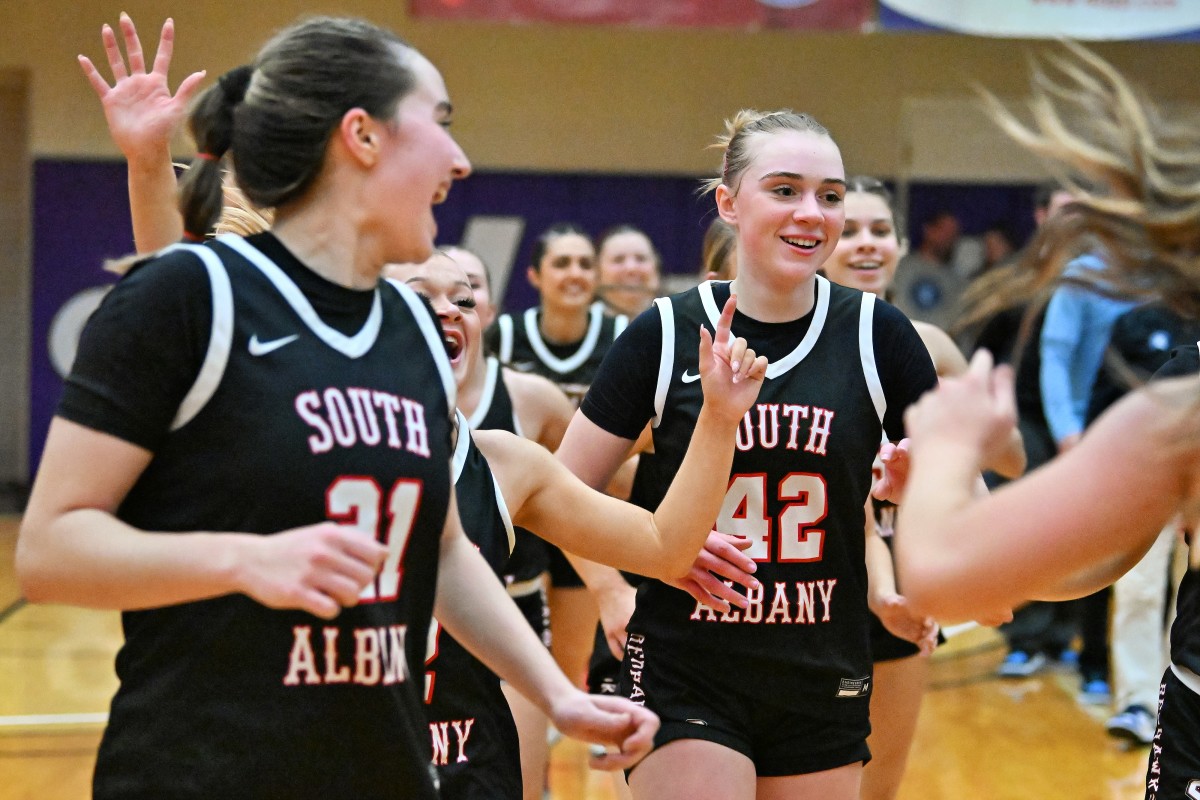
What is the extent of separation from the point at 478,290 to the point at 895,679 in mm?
1726

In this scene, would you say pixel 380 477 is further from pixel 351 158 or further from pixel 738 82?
pixel 738 82

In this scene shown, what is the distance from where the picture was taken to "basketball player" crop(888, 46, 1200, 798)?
5.74 ft

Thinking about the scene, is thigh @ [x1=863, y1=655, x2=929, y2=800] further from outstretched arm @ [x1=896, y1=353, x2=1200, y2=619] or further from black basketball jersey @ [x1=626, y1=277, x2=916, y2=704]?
outstretched arm @ [x1=896, y1=353, x2=1200, y2=619]

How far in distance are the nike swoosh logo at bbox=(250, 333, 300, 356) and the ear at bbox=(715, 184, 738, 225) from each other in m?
1.68

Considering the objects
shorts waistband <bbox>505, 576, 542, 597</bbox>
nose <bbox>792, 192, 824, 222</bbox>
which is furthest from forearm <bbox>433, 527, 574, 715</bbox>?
shorts waistband <bbox>505, 576, 542, 597</bbox>

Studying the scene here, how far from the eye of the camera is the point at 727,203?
344cm

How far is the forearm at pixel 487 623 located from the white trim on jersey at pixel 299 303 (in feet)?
1.21

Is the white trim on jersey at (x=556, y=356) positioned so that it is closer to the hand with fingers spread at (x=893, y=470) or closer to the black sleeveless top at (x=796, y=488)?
the black sleeveless top at (x=796, y=488)

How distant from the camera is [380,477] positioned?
196 cm

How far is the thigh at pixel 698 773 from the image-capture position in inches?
117

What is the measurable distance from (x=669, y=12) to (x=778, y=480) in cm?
730

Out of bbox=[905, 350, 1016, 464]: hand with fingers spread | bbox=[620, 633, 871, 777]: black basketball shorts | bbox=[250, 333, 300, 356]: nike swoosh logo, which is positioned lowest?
bbox=[620, 633, 871, 777]: black basketball shorts

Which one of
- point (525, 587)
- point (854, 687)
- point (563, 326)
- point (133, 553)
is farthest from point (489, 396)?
point (563, 326)


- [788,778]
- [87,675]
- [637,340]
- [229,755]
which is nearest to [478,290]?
[637,340]
